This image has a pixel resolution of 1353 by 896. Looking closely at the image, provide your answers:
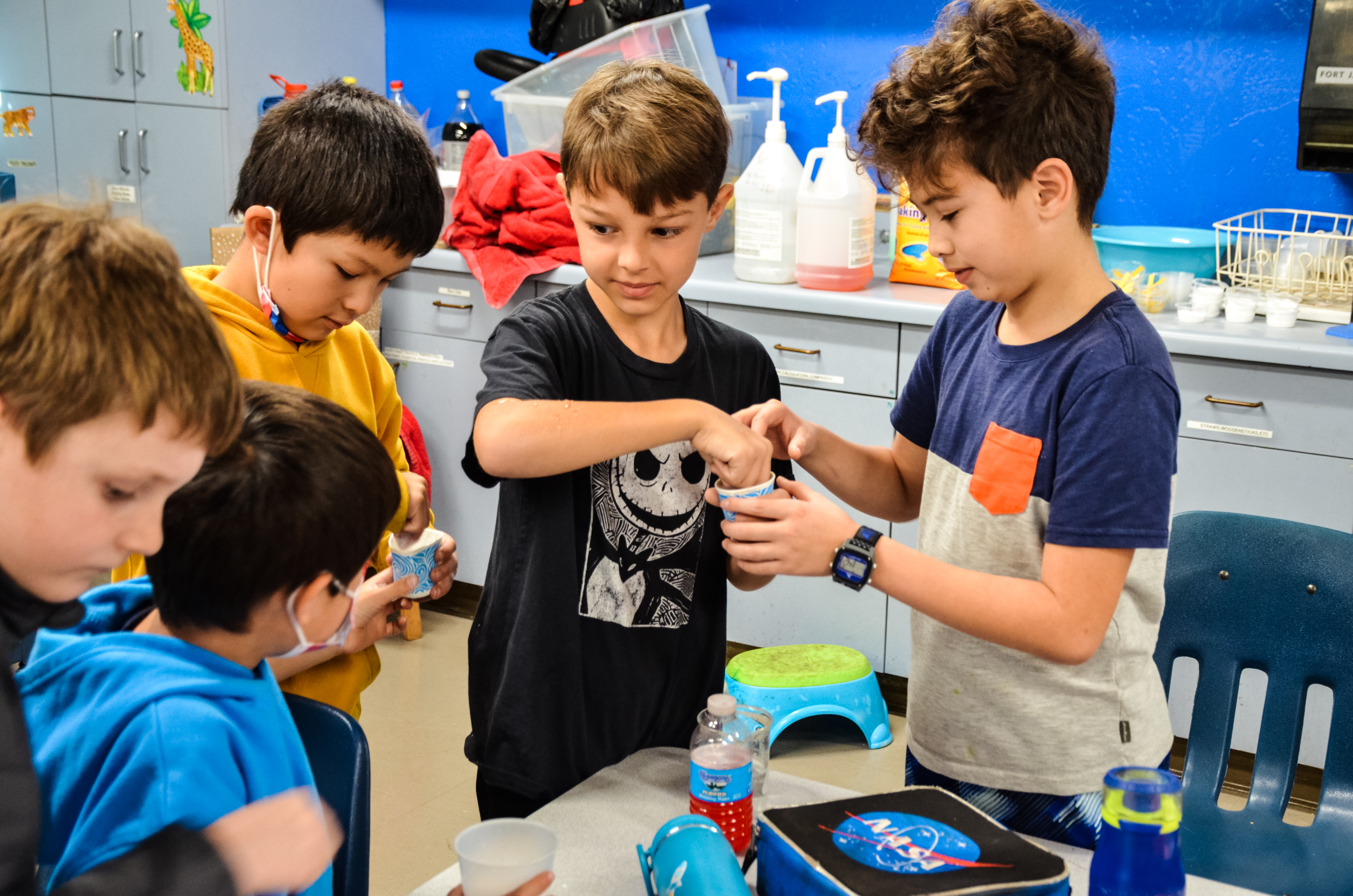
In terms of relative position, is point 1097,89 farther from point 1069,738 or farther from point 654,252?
point 1069,738

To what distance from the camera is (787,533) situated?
1.03m

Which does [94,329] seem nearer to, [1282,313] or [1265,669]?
[1265,669]

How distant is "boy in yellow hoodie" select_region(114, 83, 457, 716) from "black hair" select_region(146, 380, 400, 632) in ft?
0.99

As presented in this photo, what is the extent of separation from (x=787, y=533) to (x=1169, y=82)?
86.7 inches

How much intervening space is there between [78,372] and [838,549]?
67 centimetres

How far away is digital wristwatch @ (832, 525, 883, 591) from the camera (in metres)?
1.03

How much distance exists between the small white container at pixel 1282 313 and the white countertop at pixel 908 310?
2 centimetres

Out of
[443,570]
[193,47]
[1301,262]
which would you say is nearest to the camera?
[443,570]

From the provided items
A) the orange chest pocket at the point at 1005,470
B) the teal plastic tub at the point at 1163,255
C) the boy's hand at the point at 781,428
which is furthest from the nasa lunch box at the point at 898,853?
the teal plastic tub at the point at 1163,255

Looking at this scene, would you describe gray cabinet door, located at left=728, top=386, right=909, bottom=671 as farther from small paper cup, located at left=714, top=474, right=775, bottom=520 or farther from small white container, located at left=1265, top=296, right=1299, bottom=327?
small paper cup, located at left=714, top=474, right=775, bottom=520

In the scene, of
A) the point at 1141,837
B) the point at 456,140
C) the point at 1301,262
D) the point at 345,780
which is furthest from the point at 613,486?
the point at 456,140

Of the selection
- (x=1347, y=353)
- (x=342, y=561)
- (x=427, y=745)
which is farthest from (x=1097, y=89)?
(x=427, y=745)

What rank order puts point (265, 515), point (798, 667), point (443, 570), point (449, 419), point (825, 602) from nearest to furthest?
point (265, 515), point (443, 570), point (798, 667), point (825, 602), point (449, 419)

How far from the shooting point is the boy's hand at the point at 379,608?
3.48 feet
